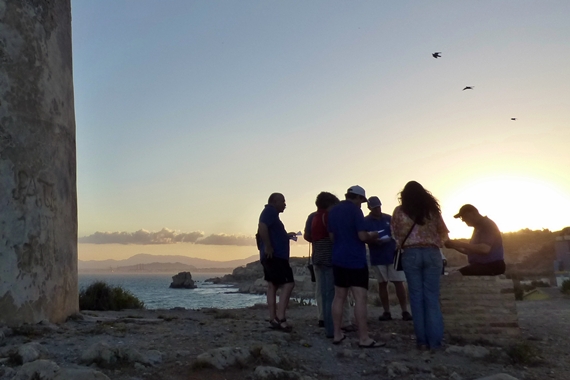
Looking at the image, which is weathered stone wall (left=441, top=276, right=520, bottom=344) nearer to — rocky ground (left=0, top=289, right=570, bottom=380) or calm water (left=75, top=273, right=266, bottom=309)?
rocky ground (left=0, top=289, right=570, bottom=380)

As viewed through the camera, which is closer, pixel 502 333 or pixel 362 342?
pixel 362 342

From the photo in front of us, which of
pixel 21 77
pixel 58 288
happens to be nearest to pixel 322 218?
pixel 58 288

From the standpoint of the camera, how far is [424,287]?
5.76 m

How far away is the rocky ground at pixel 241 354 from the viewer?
4352 mm

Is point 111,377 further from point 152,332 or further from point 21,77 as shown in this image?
point 21,77

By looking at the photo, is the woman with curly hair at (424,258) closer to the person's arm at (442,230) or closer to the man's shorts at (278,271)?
the person's arm at (442,230)

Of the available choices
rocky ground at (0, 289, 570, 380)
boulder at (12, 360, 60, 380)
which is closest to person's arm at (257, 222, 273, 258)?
rocky ground at (0, 289, 570, 380)

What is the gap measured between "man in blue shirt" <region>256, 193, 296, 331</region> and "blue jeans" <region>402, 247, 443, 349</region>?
1531mm

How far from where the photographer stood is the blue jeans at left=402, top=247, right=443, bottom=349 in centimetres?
571

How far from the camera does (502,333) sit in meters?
6.02

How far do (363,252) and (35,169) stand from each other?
4.07 meters

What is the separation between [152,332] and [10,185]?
2.38 m

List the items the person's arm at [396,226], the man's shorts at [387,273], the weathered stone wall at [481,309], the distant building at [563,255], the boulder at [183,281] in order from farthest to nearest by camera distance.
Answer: the boulder at [183,281] → the distant building at [563,255] → the man's shorts at [387,273] → the weathered stone wall at [481,309] → the person's arm at [396,226]

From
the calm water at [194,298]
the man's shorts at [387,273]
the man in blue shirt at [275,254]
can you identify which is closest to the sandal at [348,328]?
the man in blue shirt at [275,254]
